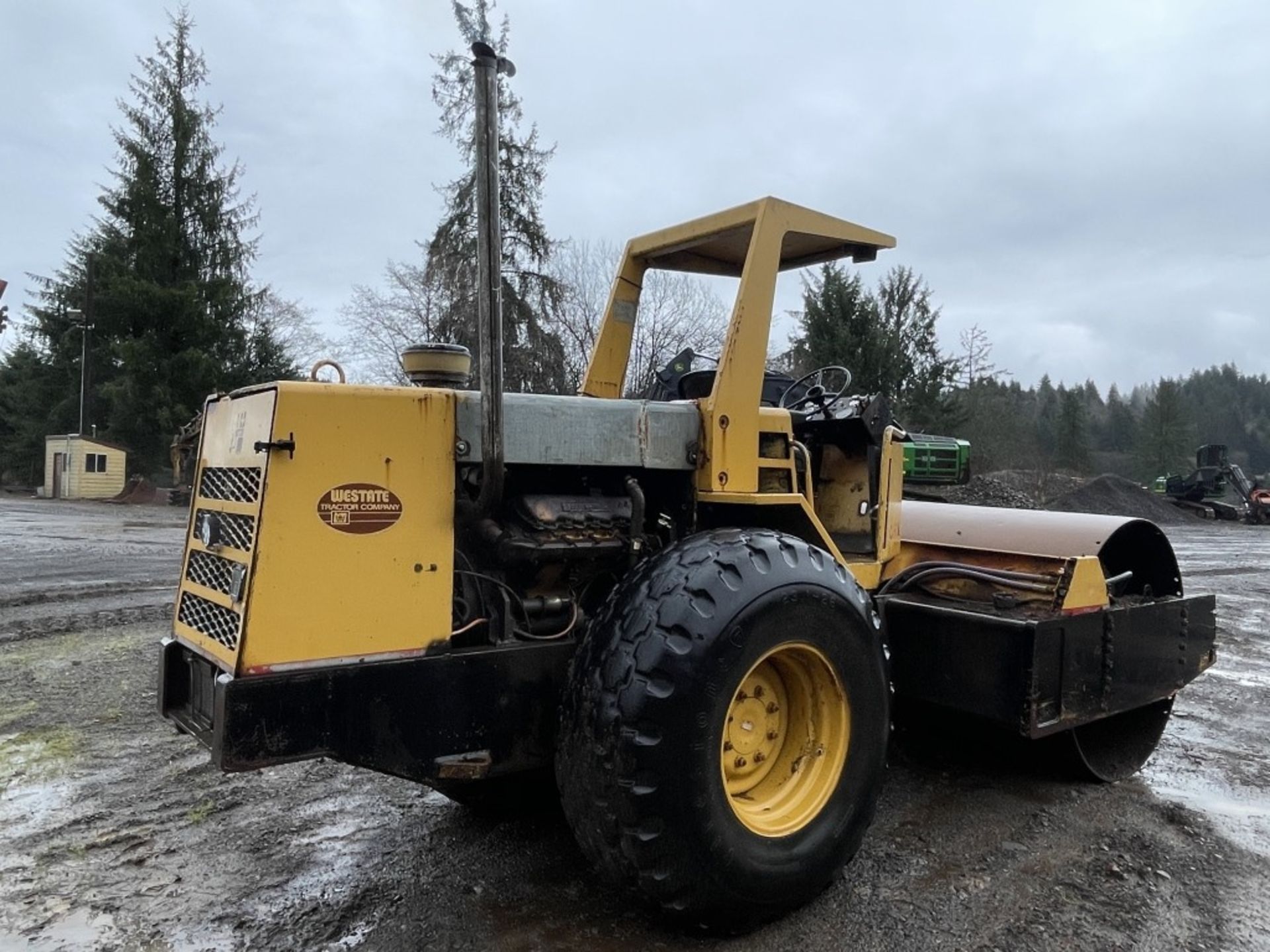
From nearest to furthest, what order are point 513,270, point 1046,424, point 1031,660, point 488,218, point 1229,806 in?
1. point 488,218
2. point 1031,660
3. point 1229,806
4. point 513,270
5. point 1046,424

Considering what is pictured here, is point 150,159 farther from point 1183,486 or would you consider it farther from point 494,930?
point 1183,486

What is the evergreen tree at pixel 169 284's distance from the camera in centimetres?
2923

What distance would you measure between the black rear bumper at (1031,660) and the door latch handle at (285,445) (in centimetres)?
262

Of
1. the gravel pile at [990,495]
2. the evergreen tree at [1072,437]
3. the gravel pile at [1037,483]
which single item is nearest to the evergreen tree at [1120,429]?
the evergreen tree at [1072,437]

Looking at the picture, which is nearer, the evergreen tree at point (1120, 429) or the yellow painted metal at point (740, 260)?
the yellow painted metal at point (740, 260)

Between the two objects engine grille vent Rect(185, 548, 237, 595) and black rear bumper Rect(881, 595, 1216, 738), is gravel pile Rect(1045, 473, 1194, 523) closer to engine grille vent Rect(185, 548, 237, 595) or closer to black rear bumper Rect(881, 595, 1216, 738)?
black rear bumper Rect(881, 595, 1216, 738)

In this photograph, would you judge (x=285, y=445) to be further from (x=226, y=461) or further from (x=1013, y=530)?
(x=1013, y=530)

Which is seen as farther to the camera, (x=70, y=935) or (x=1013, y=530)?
(x=1013, y=530)

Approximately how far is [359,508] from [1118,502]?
32.4 meters

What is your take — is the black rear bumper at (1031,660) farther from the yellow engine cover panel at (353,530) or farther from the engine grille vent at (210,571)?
the engine grille vent at (210,571)

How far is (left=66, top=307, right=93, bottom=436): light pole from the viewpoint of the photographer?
3177cm

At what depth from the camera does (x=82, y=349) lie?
112ft

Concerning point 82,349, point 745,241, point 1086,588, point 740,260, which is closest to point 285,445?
point 745,241

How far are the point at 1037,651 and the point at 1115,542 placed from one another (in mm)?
1554
